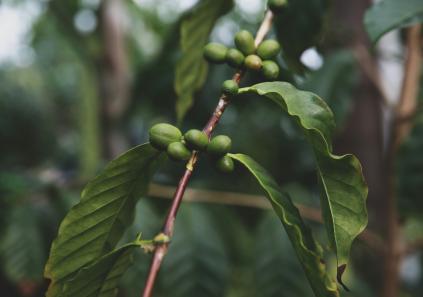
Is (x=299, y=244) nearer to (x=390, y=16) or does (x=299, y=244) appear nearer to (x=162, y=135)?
(x=162, y=135)

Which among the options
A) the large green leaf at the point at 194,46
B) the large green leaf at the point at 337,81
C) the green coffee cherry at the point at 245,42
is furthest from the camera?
the large green leaf at the point at 337,81

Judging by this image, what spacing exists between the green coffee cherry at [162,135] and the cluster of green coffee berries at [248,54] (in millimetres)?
90

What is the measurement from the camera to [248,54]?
1.41ft

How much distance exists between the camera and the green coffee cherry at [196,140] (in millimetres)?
358

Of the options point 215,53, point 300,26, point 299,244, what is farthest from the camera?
point 300,26

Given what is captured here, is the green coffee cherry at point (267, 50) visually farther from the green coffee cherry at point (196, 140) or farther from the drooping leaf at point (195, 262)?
the drooping leaf at point (195, 262)

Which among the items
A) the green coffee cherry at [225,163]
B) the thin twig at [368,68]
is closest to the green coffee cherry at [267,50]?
the green coffee cherry at [225,163]

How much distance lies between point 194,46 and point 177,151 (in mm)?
253

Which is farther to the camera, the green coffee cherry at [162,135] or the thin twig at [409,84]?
the thin twig at [409,84]

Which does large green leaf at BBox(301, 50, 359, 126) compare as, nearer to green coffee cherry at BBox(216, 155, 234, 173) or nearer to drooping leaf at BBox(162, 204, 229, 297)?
drooping leaf at BBox(162, 204, 229, 297)

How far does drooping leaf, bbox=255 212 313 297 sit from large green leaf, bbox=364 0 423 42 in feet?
1.36

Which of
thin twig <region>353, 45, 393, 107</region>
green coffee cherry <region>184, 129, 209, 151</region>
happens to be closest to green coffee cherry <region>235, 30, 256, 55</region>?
green coffee cherry <region>184, 129, 209, 151</region>

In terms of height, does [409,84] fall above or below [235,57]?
below

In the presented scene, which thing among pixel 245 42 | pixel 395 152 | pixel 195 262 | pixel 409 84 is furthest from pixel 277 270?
pixel 245 42
